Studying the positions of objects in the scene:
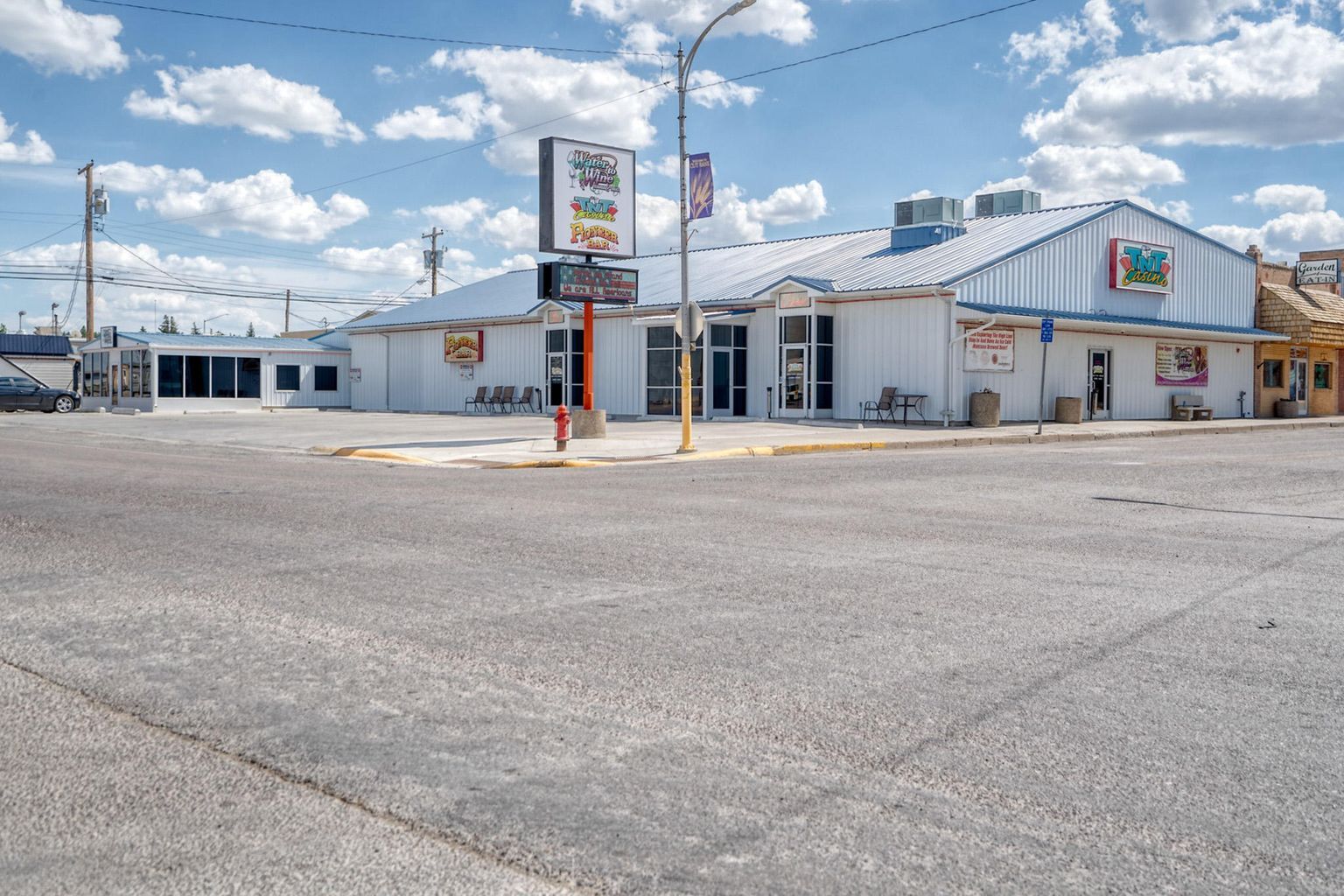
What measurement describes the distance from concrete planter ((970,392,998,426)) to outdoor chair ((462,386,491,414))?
19571 millimetres

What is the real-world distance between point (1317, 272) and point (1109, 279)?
16.0m

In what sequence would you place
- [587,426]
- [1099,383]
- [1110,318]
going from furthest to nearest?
[1099,383] < [1110,318] < [587,426]

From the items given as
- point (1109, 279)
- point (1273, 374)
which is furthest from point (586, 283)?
point (1273, 374)

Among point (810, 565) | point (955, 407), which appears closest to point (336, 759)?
point (810, 565)

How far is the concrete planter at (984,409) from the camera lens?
2853 centimetres

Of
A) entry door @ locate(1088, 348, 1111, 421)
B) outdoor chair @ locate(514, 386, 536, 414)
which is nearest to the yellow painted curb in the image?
outdoor chair @ locate(514, 386, 536, 414)

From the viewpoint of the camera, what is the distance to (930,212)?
1398 inches

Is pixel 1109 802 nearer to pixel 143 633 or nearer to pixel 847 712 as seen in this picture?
pixel 847 712

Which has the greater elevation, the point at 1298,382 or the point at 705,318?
the point at 705,318

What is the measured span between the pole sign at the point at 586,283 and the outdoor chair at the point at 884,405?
7.90 m

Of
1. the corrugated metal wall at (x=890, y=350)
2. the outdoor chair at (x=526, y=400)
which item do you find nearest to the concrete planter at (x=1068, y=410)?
the corrugated metal wall at (x=890, y=350)

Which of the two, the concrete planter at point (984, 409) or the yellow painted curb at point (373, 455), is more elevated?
the concrete planter at point (984, 409)

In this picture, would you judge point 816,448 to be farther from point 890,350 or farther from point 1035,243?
point 1035,243

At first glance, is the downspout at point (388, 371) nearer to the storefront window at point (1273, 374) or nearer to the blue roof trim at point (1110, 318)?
the blue roof trim at point (1110, 318)
